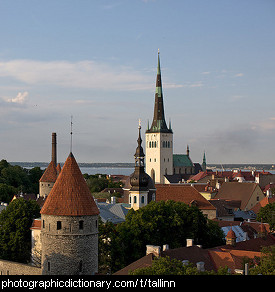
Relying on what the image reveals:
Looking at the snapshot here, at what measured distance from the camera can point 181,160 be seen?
170 meters

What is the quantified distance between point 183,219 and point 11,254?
1529cm

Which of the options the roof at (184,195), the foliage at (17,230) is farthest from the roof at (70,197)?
the roof at (184,195)

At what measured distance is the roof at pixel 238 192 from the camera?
3206 inches

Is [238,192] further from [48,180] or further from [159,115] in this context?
[159,115]

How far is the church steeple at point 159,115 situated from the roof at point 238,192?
233 feet

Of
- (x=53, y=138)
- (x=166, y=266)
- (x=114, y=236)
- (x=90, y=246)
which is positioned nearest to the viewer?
(x=166, y=266)

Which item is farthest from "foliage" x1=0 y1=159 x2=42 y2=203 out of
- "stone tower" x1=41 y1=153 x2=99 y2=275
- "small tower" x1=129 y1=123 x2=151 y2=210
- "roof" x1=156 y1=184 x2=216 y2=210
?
"stone tower" x1=41 y1=153 x2=99 y2=275

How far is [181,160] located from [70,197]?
140 meters

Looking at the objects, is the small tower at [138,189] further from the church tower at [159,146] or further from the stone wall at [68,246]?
the church tower at [159,146]

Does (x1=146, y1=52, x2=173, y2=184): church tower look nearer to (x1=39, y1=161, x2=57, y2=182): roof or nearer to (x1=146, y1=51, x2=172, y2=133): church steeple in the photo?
(x1=146, y1=51, x2=172, y2=133): church steeple

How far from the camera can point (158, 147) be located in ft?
521

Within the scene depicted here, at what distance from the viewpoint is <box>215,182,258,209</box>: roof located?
267ft
